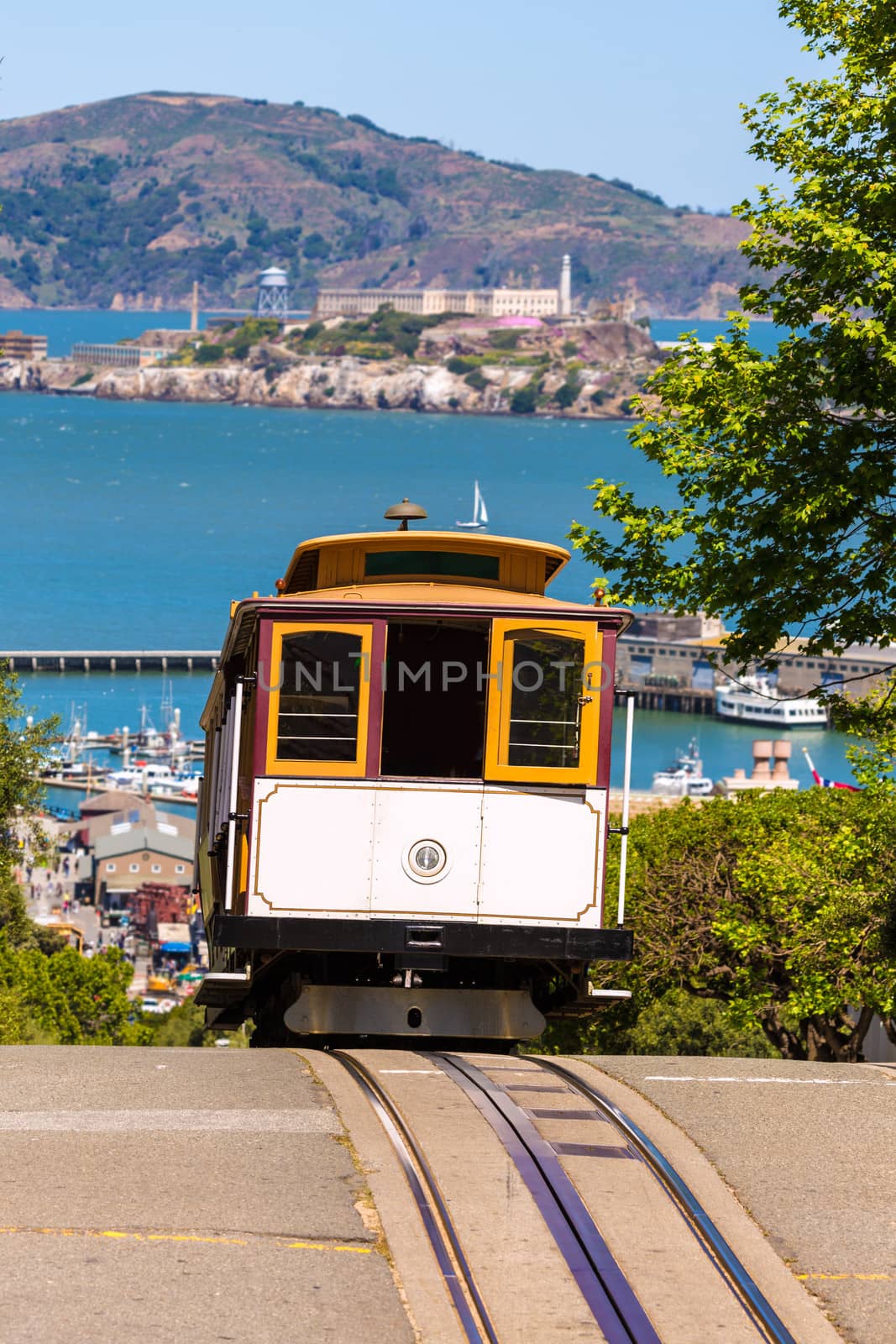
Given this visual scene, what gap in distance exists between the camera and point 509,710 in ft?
44.5

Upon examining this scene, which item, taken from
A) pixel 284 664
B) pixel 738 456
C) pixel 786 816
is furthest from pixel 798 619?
pixel 786 816

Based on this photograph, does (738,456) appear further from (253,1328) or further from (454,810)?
(253,1328)

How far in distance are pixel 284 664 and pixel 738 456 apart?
511 centimetres

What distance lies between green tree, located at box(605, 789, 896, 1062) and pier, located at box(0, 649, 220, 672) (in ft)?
463

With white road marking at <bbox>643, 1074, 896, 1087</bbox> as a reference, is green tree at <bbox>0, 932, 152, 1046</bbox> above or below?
below

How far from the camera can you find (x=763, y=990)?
27938 mm

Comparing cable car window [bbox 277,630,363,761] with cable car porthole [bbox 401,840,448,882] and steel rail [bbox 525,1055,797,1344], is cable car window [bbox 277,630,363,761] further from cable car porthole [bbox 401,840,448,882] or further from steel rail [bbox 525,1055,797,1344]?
steel rail [bbox 525,1055,797,1344]

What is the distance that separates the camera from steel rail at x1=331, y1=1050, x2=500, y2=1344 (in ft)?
24.5

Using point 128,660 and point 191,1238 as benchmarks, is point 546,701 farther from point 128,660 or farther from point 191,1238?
point 128,660

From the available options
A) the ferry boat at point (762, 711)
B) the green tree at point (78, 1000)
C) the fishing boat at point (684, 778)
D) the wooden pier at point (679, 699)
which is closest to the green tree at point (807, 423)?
the green tree at point (78, 1000)

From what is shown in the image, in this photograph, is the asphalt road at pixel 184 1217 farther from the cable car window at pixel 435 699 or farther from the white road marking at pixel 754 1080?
the cable car window at pixel 435 699

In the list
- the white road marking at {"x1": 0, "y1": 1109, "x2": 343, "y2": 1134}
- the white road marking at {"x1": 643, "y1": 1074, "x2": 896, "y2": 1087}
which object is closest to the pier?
the white road marking at {"x1": 643, "y1": 1074, "x2": 896, "y2": 1087}

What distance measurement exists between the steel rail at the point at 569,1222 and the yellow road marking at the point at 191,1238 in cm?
90

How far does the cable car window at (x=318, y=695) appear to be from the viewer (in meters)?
13.5
